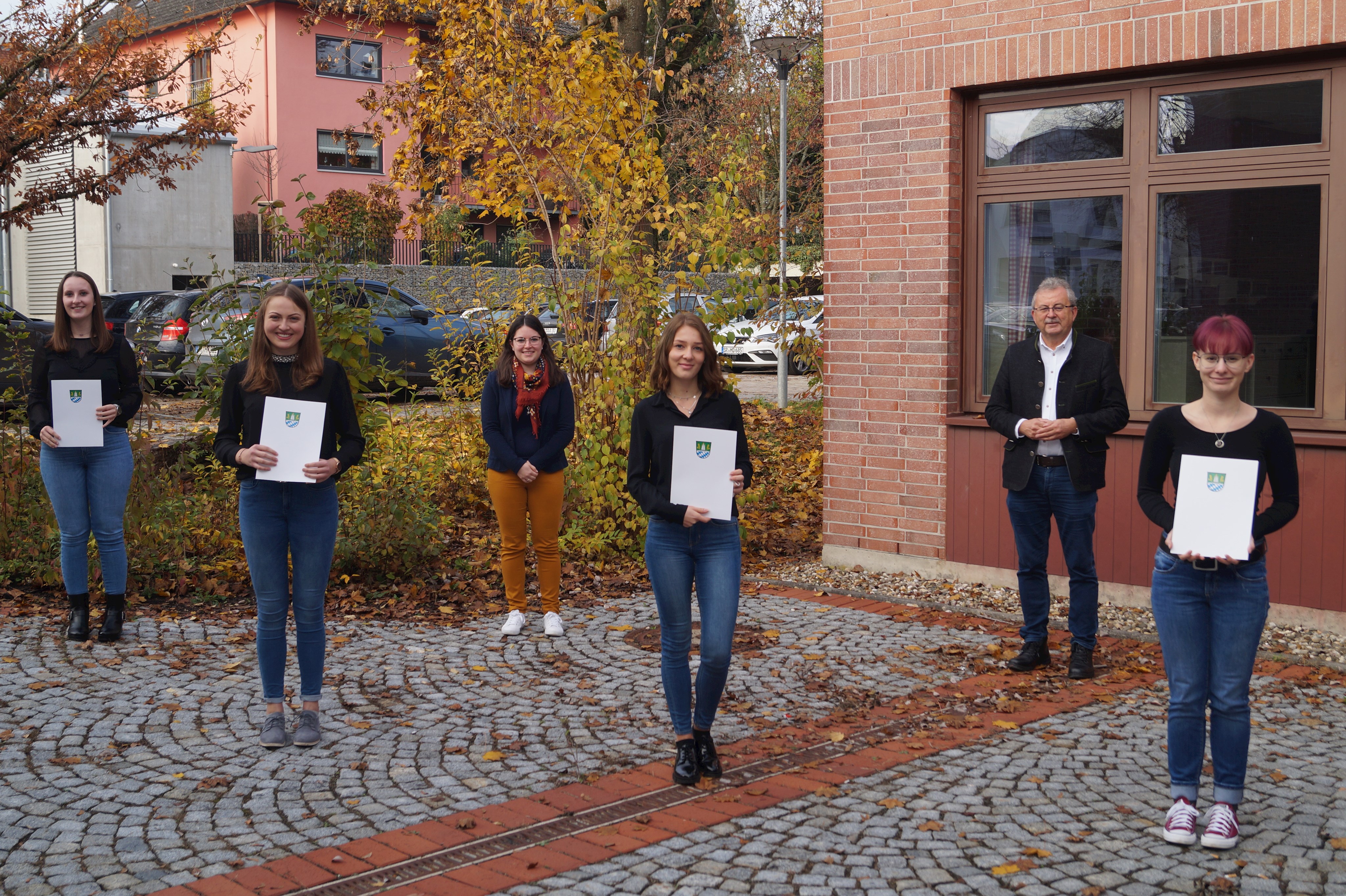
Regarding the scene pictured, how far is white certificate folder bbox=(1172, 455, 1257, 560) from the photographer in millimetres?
4055

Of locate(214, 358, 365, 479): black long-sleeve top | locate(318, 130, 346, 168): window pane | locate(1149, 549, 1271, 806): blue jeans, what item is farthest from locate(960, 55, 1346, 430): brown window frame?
locate(318, 130, 346, 168): window pane

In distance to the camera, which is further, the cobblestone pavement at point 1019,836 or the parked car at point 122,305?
the parked car at point 122,305

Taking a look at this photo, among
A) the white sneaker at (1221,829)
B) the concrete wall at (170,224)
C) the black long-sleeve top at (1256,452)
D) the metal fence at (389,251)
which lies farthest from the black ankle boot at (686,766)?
the concrete wall at (170,224)

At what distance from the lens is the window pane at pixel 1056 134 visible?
7828 millimetres

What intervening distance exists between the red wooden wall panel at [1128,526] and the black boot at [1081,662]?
99 cm

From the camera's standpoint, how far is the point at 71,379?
6824 mm

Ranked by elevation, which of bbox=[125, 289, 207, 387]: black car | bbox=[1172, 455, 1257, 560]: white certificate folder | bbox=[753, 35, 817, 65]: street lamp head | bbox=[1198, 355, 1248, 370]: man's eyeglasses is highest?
bbox=[753, 35, 817, 65]: street lamp head

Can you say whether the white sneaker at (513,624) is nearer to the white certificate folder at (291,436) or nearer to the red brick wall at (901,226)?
the white certificate folder at (291,436)

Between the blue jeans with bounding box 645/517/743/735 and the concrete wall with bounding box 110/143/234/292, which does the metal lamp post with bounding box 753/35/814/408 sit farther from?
the concrete wall with bounding box 110/143/234/292

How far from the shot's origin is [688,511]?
15.3ft

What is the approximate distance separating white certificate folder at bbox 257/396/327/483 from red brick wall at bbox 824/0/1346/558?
14.9 ft

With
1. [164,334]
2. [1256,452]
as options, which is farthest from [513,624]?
[164,334]

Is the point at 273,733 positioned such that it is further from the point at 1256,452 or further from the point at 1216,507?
the point at 1256,452

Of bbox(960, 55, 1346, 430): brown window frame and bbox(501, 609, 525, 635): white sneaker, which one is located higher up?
bbox(960, 55, 1346, 430): brown window frame
